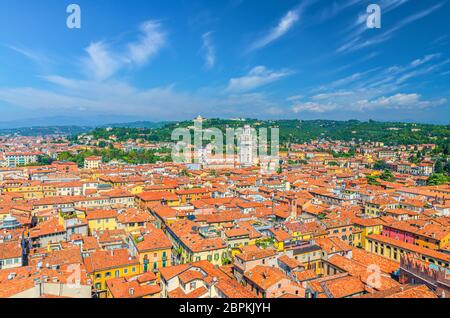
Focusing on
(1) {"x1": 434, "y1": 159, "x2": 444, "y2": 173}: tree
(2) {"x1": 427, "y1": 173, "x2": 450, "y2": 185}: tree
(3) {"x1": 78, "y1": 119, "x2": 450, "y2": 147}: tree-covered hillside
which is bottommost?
(2) {"x1": 427, "y1": 173, "x2": 450, "y2": 185}: tree

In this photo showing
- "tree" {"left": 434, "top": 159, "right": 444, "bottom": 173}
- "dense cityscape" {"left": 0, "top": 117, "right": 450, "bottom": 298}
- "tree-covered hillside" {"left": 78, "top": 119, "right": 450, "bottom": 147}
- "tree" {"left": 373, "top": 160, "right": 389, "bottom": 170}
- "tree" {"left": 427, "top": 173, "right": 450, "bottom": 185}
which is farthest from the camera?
"tree-covered hillside" {"left": 78, "top": 119, "right": 450, "bottom": 147}

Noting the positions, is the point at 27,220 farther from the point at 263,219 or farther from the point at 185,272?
the point at 263,219

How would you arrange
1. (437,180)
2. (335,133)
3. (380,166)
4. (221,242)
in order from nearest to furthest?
(221,242) → (437,180) → (380,166) → (335,133)

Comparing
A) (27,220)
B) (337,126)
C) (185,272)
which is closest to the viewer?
(185,272)

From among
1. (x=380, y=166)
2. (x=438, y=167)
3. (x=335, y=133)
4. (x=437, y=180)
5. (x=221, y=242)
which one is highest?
(x=335, y=133)

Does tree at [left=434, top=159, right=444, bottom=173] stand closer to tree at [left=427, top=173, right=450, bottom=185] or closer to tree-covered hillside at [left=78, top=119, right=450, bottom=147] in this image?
tree at [left=427, top=173, right=450, bottom=185]

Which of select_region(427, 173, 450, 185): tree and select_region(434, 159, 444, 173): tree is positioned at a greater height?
select_region(434, 159, 444, 173): tree

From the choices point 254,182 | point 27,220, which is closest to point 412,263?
point 27,220

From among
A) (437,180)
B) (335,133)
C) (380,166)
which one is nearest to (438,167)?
(380,166)

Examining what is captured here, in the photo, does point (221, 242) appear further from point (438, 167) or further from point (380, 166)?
point (380, 166)

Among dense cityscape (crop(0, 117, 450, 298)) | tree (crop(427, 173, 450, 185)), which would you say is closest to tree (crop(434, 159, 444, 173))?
tree (crop(427, 173, 450, 185))
